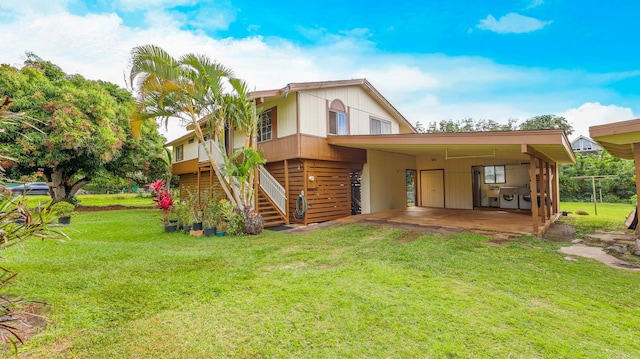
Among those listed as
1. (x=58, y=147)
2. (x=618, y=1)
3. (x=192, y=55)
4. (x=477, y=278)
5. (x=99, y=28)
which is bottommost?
(x=477, y=278)

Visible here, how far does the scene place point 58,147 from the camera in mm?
12414

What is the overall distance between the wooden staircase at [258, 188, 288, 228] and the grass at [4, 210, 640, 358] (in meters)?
3.56

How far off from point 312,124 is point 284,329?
26.4ft

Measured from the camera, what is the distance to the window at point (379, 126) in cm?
1288

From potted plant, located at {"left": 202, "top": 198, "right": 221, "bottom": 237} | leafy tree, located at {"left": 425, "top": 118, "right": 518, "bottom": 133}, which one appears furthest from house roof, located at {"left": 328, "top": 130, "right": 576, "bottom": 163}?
leafy tree, located at {"left": 425, "top": 118, "right": 518, "bottom": 133}

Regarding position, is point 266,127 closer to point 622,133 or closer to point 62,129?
point 62,129

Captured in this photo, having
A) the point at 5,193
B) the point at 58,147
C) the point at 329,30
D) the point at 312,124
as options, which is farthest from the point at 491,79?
the point at 58,147

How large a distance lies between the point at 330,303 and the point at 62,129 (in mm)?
14531

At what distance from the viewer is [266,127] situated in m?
11.3

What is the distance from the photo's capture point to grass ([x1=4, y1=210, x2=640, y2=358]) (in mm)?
2516

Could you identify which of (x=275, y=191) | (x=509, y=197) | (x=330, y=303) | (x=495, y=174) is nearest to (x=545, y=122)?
(x=495, y=174)

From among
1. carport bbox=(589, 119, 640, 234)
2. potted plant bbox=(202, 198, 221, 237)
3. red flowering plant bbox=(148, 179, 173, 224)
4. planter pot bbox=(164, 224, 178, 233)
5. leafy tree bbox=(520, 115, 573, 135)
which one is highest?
leafy tree bbox=(520, 115, 573, 135)

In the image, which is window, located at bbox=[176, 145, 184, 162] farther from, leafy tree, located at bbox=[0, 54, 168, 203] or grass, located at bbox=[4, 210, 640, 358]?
grass, located at bbox=[4, 210, 640, 358]

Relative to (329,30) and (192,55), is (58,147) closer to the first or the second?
(192,55)
